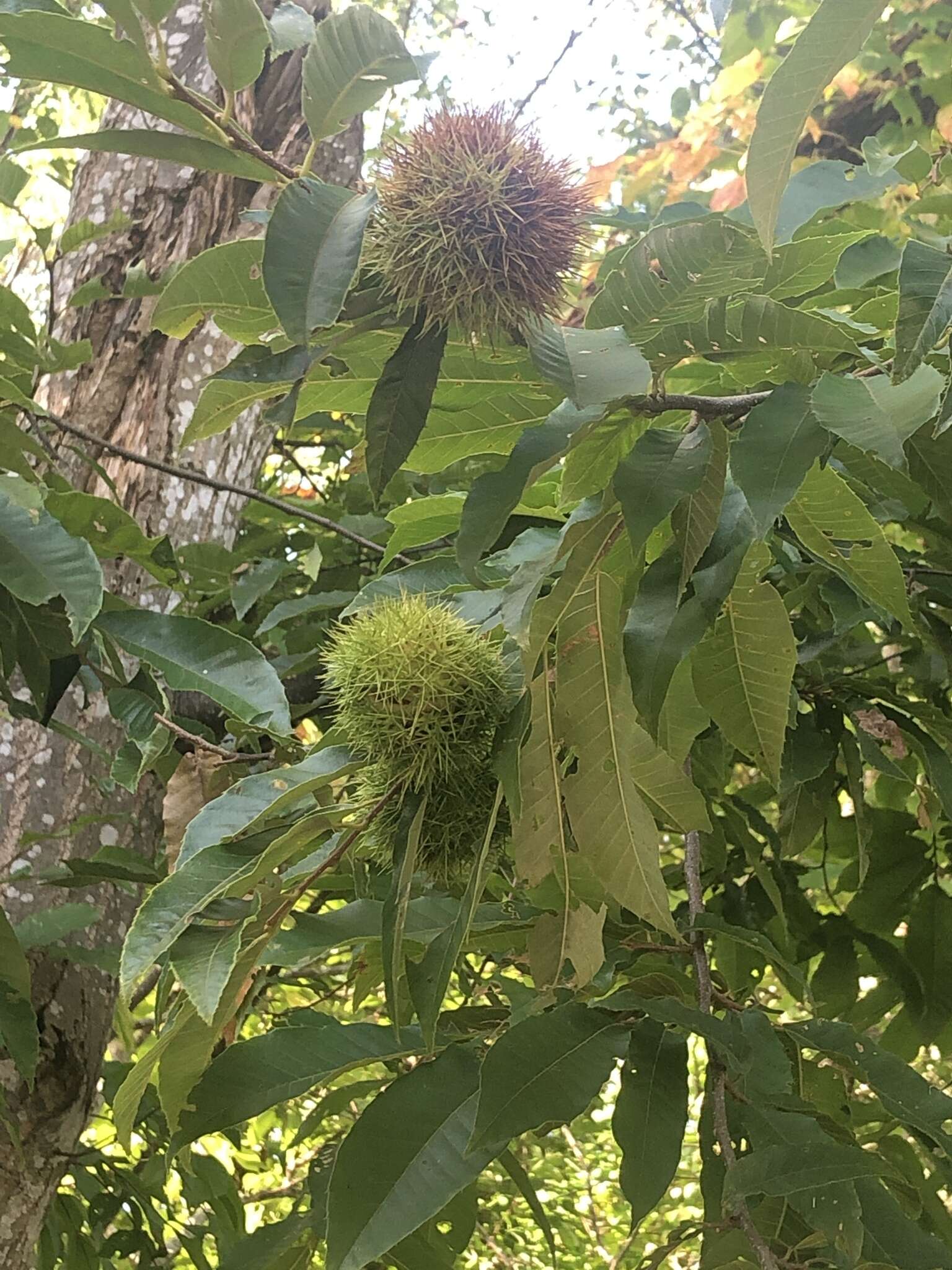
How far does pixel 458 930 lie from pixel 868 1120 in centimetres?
85

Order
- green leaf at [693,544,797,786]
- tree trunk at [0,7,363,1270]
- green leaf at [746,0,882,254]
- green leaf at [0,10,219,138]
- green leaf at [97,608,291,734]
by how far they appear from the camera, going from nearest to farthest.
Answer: green leaf at [746,0,882,254]
green leaf at [0,10,219,138]
green leaf at [693,544,797,786]
green leaf at [97,608,291,734]
tree trunk at [0,7,363,1270]

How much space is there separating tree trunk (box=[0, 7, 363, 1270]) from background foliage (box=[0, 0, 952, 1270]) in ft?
0.24

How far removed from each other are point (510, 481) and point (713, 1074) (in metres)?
0.56

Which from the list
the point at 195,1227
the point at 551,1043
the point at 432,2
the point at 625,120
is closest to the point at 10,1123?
the point at 195,1227

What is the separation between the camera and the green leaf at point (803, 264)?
70 cm

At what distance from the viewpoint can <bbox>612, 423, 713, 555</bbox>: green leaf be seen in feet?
1.92

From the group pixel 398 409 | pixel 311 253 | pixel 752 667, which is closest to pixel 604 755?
pixel 752 667

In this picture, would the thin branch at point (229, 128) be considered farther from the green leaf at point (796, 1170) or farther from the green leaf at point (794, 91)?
the green leaf at point (796, 1170)

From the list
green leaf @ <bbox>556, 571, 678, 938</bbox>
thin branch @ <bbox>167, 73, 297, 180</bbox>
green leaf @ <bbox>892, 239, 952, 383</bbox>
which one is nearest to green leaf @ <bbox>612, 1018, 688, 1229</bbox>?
green leaf @ <bbox>556, 571, 678, 938</bbox>

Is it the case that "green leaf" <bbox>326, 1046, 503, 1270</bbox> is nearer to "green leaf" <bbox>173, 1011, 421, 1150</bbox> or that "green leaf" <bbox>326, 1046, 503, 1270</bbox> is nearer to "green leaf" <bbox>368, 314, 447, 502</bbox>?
"green leaf" <bbox>173, 1011, 421, 1150</bbox>

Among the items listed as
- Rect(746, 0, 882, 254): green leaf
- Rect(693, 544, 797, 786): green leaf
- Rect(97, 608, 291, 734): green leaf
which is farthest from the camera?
Rect(97, 608, 291, 734): green leaf

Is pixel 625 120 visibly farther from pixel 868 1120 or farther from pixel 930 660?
pixel 868 1120

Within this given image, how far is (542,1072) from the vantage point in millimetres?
691

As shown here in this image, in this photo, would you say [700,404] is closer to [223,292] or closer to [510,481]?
[510,481]
